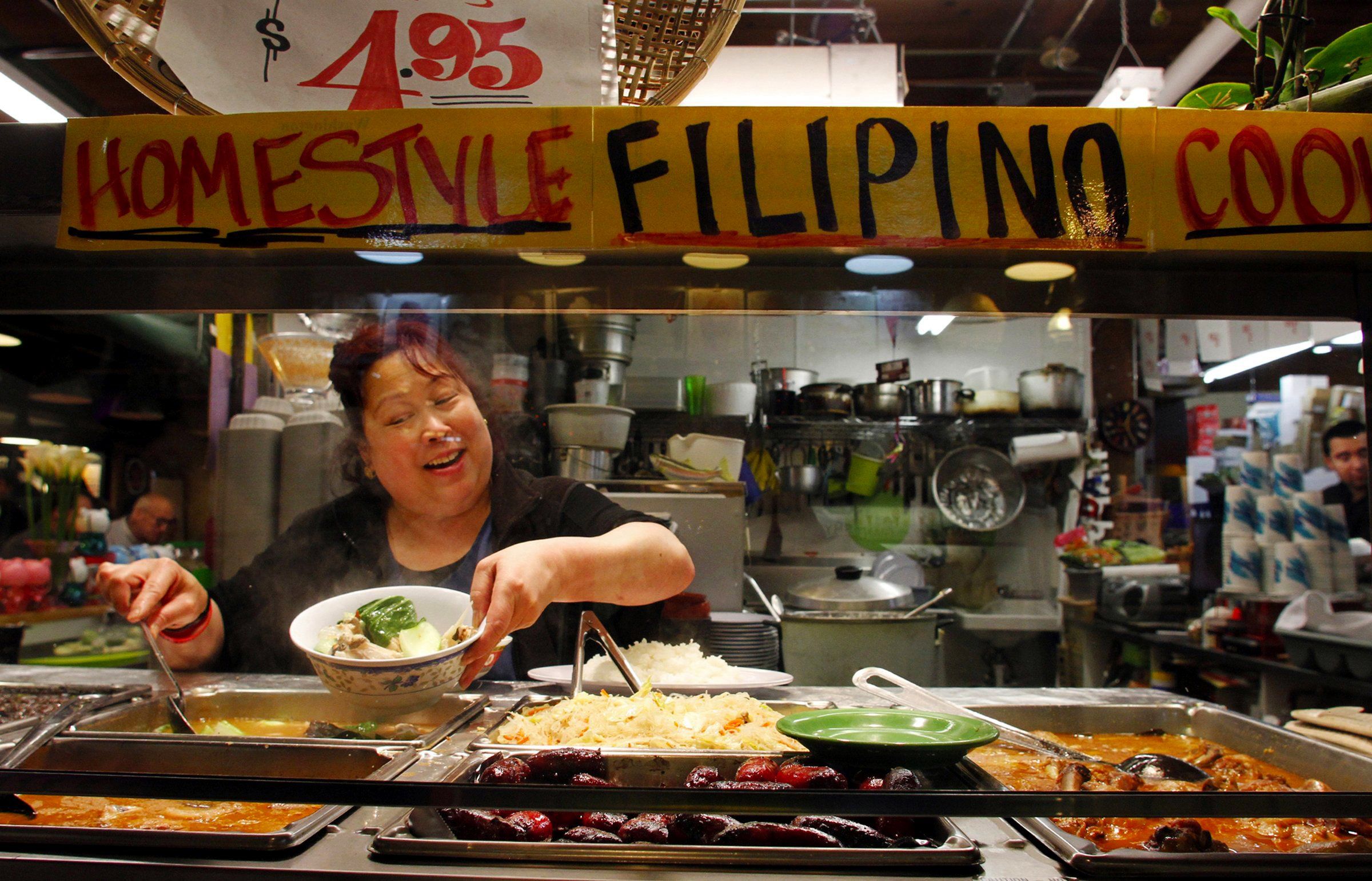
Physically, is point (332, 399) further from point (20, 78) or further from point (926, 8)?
point (20, 78)

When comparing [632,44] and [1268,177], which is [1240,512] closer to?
[1268,177]

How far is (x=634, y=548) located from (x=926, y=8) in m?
4.35

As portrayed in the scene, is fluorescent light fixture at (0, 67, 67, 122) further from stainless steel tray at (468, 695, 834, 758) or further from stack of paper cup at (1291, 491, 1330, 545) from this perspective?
stack of paper cup at (1291, 491, 1330, 545)

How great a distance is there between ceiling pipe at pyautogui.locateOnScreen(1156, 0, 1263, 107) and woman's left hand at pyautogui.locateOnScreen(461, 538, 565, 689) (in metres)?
4.29

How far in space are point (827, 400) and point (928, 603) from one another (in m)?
0.47

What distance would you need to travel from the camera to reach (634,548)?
1319 millimetres

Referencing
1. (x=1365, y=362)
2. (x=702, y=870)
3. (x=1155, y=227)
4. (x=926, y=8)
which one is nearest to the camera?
(x=702, y=870)

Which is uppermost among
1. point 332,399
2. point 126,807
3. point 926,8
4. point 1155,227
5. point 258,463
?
point 926,8

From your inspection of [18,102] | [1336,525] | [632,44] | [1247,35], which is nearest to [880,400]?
[632,44]

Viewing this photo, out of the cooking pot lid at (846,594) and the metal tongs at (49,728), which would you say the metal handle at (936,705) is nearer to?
the cooking pot lid at (846,594)

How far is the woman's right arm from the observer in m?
1.38

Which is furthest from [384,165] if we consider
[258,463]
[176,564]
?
[176,564]

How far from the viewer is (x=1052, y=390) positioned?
6.33 feet

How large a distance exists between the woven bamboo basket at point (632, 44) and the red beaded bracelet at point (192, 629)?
0.83 m
